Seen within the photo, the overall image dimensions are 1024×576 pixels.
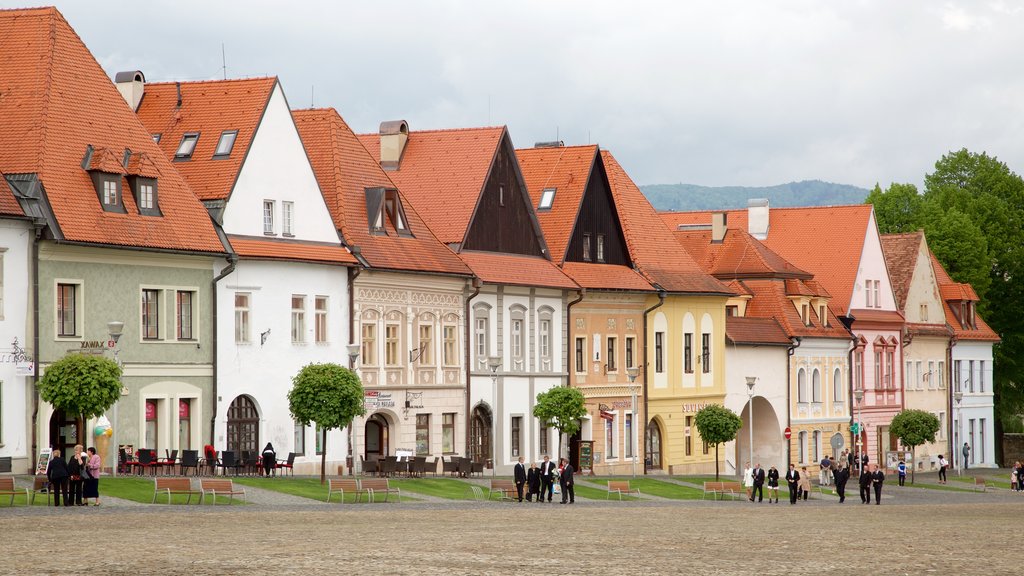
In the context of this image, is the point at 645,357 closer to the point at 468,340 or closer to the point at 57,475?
the point at 468,340

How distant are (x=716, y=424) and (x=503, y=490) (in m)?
21.4

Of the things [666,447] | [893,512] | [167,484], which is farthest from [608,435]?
[167,484]

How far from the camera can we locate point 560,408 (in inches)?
2680

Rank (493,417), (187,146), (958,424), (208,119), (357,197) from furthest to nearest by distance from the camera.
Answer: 1. (958,424)
2. (493,417)
3. (357,197)
4. (208,119)
5. (187,146)

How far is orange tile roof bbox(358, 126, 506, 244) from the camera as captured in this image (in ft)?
238

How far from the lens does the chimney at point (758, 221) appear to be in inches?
4136

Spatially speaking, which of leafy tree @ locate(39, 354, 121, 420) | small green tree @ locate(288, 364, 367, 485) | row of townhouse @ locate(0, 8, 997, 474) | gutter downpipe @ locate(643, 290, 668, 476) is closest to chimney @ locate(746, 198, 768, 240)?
row of townhouse @ locate(0, 8, 997, 474)

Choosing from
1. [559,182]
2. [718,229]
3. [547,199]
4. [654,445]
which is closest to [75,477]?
[547,199]

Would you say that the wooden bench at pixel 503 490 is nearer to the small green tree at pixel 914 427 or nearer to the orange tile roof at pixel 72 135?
the orange tile roof at pixel 72 135

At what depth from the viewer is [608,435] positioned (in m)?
79.4

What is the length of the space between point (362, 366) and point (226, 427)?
726cm

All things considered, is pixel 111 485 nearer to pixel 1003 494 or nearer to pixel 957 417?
pixel 1003 494

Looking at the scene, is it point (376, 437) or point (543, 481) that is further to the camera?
point (376, 437)

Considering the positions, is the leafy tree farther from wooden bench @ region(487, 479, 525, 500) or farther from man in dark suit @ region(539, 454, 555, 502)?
man in dark suit @ region(539, 454, 555, 502)
